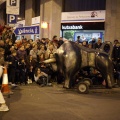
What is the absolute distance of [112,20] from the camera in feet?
63.2

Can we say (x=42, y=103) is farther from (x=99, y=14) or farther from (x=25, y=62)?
(x=99, y=14)

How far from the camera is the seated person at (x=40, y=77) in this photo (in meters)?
11.3

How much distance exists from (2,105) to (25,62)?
15.7 feet

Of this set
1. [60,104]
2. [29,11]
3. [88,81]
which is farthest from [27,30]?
[29,11]

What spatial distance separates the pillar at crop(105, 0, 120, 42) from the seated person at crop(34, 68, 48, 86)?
882cm

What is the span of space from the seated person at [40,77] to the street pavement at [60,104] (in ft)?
2.08

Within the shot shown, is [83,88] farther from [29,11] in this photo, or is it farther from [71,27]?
[29,11]

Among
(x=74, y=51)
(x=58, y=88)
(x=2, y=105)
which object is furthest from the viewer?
(x=58, y=88)

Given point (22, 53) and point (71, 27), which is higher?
point (71, 27)

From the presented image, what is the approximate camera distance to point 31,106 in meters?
7.75

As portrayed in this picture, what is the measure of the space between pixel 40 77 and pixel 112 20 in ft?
31.0

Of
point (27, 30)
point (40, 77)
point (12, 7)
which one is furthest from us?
point (27, 30)

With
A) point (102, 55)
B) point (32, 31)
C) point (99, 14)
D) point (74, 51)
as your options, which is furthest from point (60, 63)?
point (99, 14)

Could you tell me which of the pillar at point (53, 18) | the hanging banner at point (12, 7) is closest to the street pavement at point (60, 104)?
the hanging banner at point (12, 7)
